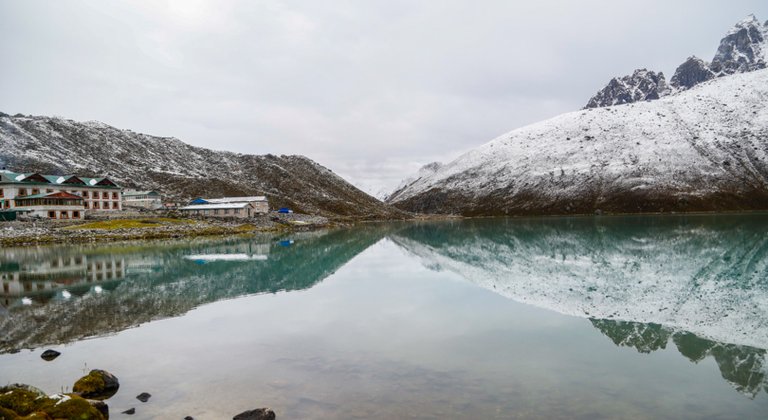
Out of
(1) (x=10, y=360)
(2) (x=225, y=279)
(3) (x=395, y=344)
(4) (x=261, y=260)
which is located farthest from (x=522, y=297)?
(4) (x=261, y=260)

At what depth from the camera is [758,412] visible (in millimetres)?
14188

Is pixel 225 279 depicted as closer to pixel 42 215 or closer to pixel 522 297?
pixel 522 297

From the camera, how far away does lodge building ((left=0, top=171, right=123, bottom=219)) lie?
98062 millimetres

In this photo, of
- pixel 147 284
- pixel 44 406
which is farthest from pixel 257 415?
pixel 147 284

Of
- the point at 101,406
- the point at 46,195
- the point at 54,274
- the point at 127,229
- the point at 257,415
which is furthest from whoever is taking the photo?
the point at 46,195

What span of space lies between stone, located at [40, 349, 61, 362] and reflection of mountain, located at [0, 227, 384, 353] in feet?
7.84

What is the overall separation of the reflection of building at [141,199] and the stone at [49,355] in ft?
452

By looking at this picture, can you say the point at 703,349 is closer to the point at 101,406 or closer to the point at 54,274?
the point at 101,406

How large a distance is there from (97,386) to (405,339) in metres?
12.9

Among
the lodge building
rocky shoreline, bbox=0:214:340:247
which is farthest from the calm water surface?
the lodge building

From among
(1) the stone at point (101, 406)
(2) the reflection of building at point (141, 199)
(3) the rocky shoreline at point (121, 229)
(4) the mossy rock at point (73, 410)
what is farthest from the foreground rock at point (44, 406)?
(2) the reflection of building at point (141, 199)

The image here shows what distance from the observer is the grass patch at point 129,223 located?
90081 millimetres

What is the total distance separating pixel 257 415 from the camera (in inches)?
531

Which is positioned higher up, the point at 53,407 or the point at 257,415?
the point at 53,407
